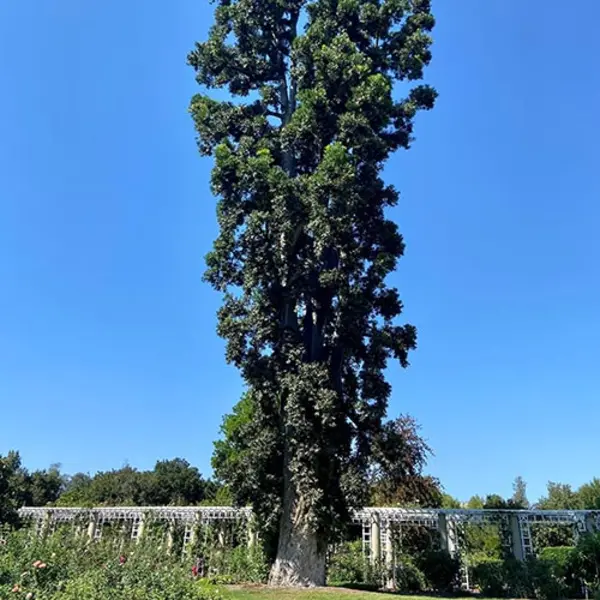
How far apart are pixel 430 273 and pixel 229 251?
6677 mm

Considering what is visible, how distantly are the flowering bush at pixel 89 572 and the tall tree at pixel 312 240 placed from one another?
461 cm

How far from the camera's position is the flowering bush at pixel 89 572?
4727mm

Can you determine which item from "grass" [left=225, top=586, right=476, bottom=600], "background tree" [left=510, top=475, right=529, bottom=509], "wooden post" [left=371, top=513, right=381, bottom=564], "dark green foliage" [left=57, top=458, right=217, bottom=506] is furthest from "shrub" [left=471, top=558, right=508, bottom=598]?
"background tree" [left=510, top=475, right=529, bottom=509]

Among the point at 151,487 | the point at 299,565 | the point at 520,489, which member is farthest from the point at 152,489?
the point at 520,489

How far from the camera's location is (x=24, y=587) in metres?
5.13

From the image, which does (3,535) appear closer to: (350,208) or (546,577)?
(350,208)

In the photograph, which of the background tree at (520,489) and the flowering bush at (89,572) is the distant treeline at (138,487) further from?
the background tree at (520,489)

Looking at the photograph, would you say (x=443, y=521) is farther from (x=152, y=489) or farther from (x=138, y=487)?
(x=138, y=487)

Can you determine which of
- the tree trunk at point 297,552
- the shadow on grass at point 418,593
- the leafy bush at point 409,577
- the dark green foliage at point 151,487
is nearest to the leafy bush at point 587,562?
the shadow on grass at point 418,593

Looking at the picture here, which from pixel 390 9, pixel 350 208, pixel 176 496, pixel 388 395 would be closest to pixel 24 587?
pixel 388 395

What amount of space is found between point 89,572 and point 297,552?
20.5 feet

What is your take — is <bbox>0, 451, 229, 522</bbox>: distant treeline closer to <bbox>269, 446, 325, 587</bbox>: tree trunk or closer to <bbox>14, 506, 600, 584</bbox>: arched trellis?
<bbox>14, 506, 600, 584</bbox>: arched trellis

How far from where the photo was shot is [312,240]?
41.5ft

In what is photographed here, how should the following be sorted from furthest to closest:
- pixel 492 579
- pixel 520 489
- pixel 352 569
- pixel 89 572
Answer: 1. pixel 520 489
2. pixel 352 569
3. pixel 492 579
4. pixel 89 572
